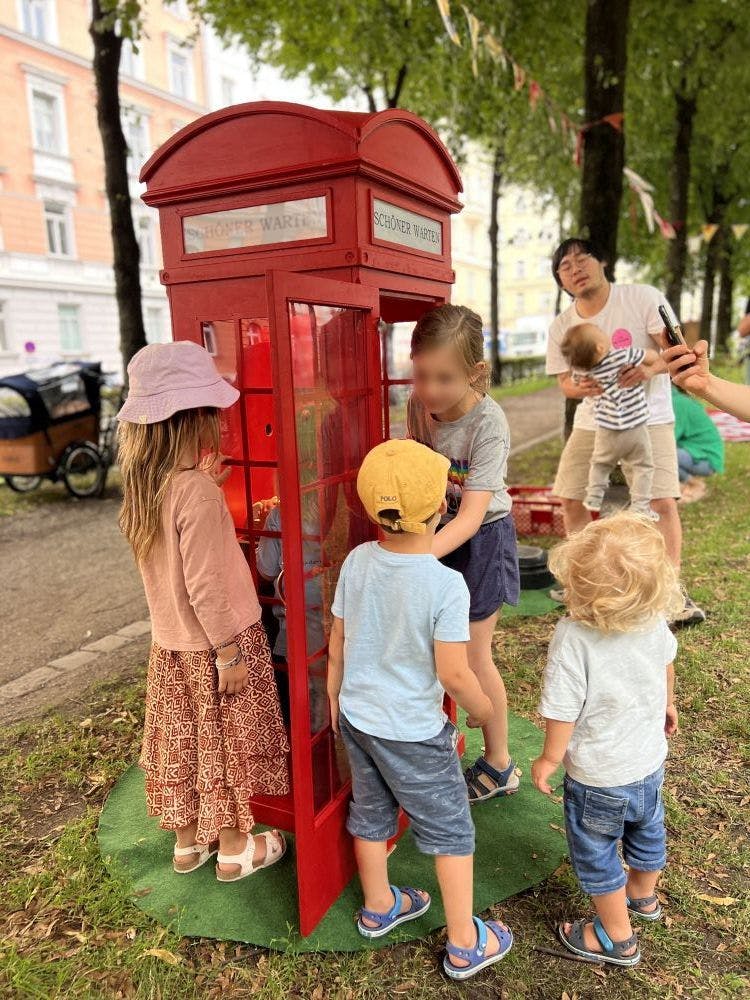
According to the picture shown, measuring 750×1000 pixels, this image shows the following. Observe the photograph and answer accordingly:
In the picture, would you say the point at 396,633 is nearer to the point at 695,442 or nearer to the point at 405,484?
the point at 405,484

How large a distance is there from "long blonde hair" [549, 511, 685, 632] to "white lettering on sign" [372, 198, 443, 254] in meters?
1.18

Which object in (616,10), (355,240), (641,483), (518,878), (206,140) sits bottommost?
(518,878)

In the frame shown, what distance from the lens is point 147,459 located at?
2.23m

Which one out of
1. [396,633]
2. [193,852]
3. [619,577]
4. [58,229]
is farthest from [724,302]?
[193,852]

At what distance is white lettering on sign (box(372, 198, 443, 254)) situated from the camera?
2283mm

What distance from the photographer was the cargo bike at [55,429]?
326 inches

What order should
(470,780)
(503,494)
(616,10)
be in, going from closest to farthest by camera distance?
(503,494) → (470,780) → (616,10)

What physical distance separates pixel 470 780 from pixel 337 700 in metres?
1.01

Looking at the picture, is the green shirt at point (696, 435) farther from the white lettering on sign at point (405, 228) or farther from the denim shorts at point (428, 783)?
the denim shorts at point (428, 783)

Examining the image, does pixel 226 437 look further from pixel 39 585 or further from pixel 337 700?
pixel 39 585

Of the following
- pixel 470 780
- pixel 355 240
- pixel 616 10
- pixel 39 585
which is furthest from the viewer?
pixel 616 10

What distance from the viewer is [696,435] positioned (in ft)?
22.9

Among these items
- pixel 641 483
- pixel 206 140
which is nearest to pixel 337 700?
pixel 206 140

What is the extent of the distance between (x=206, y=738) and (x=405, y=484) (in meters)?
1.15
